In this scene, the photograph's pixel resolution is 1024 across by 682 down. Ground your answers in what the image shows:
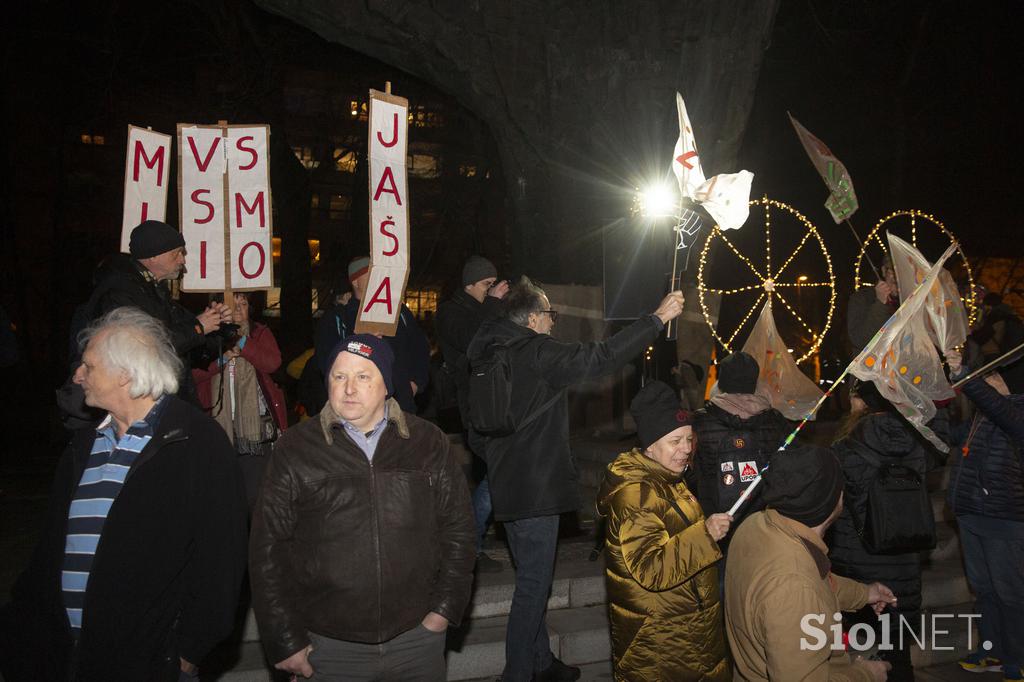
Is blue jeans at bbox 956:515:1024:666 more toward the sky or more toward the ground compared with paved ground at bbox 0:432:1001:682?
more toward the sky

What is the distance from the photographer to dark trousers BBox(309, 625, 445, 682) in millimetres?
3059

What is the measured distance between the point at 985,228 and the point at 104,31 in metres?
16.1

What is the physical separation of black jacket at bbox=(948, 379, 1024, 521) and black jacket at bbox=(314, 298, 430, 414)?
3511 mm

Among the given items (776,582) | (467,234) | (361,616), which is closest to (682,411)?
(776,582)

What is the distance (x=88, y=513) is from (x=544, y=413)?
2.31 m

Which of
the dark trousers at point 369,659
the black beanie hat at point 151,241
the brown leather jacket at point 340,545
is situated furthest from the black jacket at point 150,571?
the black beanie hat at point 151,241

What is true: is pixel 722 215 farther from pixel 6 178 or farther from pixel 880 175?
pixel 6 178

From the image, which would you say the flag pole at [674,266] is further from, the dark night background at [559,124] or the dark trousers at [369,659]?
the dark night background at [559,124]

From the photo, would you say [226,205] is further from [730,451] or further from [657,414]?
[730,451]

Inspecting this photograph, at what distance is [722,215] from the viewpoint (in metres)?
4.90

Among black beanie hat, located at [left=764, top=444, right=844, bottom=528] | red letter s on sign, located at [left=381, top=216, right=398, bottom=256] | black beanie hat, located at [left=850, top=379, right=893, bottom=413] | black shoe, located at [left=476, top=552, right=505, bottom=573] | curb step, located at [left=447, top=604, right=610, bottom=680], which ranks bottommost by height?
curb step, located at [left=447, top=604, right=610, bottom=680]

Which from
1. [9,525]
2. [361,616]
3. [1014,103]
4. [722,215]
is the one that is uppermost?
[1014,103]

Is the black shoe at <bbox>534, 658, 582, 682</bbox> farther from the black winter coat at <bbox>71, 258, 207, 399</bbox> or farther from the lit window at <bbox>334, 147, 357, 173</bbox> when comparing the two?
the lit window at <bbox>334, 147, 357, 173</bbox>

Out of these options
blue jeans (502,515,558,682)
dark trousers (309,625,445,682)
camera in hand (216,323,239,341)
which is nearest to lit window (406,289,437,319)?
camera in hand (216,323,239,341)
